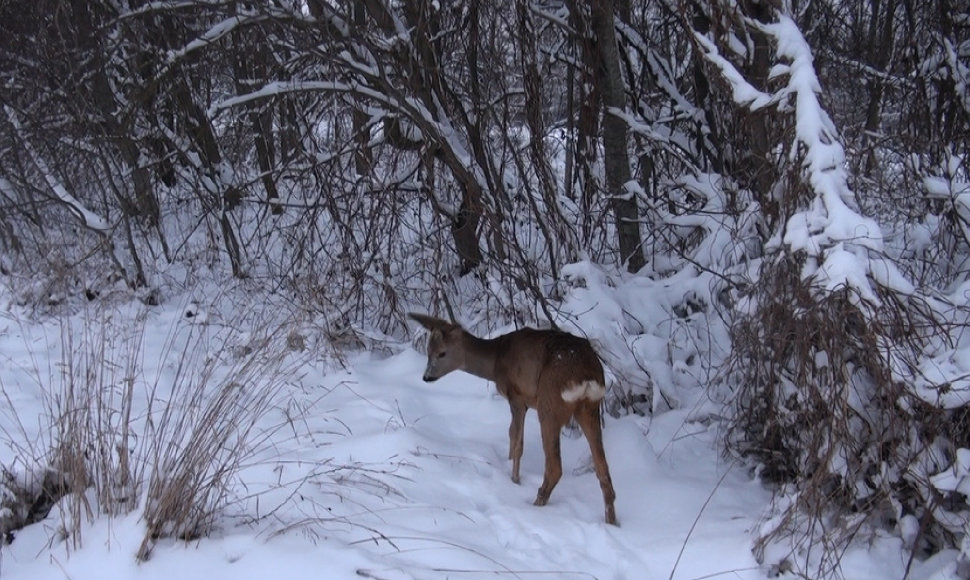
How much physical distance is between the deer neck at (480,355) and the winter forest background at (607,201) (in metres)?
0.63

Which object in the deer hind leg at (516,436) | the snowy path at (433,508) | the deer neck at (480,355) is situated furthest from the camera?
the deer neck at (480,355)

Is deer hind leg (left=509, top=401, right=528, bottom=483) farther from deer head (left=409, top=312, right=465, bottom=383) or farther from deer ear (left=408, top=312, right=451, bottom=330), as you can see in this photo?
deer ear (left=408, top=312, right=451, bottom=330)

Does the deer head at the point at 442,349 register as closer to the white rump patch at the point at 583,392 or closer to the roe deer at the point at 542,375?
the roe deer at the point at 542,375

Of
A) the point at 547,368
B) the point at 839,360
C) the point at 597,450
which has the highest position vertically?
the point at 839,360

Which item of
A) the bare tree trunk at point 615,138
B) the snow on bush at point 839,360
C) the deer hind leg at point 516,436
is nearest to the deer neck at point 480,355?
the deer hind leg at point 516,436

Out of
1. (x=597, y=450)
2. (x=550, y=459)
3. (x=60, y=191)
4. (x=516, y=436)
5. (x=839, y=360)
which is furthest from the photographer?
(x=60, y=191)

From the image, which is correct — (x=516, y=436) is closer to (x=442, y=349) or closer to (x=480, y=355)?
(x=480, y=355)

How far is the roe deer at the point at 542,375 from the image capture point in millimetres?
4809

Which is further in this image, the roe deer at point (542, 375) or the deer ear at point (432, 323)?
the deer ear at point (432, 323)

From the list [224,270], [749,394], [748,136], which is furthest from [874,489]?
[224,270]

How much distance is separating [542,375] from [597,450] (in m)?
0.54

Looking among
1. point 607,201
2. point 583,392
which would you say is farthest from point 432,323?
point 607,201

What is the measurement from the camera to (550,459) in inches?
192

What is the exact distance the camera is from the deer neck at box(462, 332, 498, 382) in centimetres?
557
